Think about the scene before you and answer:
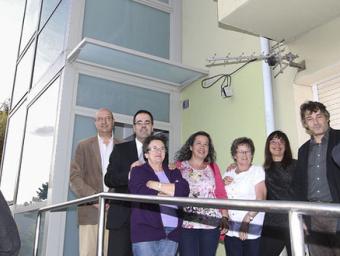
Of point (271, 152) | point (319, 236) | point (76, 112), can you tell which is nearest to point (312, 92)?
point (271, 152)

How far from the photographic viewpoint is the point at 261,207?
1318 mm

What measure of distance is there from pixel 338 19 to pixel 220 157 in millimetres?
1945

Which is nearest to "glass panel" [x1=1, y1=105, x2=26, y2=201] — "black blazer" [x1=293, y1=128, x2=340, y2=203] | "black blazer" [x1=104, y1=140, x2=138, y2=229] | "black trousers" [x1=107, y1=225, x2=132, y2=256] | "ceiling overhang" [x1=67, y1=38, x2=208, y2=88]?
"ceiling overhang" [x1=67, y1=38, x2=208, y2=88]

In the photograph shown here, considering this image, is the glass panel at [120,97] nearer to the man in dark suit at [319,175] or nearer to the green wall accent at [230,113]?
the green wall accent at [230,113]

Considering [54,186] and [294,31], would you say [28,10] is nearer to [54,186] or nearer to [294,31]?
[54,186]

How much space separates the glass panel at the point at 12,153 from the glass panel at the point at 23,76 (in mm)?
338

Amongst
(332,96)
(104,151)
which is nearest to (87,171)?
(104,151)

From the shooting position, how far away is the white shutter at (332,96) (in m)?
3.46

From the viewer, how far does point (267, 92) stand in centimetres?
396

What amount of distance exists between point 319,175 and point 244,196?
1.82 ft

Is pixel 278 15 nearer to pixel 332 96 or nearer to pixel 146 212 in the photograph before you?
pixel 332 96

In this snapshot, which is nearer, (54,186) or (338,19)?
(338,19)

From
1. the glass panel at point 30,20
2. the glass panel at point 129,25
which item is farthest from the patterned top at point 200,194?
the glass panel at point 30,20

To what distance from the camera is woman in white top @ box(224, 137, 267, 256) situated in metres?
2.71
